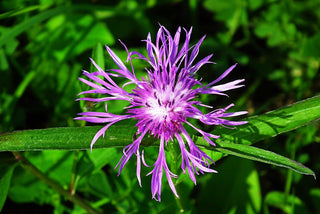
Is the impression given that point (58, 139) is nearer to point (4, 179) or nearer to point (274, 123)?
point (4, 179)

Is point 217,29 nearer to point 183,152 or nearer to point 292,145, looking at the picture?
point 292,145

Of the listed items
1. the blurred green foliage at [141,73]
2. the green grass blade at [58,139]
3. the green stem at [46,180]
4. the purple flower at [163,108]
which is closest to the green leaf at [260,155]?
the purple flower at [163,108]

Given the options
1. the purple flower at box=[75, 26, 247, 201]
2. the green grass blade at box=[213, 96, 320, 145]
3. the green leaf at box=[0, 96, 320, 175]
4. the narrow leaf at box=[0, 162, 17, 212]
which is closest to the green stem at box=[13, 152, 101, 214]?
the narrow leaf at box=[0, 162, 17, 212]

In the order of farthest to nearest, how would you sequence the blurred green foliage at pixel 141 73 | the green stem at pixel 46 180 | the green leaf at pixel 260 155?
the blurred green foliage at pixel 141 73 → the green stem at pixel 46 180 → the green leaf at pixel 260 155

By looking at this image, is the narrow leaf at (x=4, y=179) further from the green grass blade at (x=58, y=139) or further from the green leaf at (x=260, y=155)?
the green leaf at (x=260, y=155)

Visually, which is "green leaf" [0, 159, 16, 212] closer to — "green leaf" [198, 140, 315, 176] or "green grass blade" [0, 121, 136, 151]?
"green grass blade" [0, 121, 136, 151]

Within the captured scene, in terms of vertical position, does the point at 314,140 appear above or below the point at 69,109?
below

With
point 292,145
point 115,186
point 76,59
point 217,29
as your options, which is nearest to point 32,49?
point 76,59

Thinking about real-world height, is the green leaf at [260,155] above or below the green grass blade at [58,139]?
below
